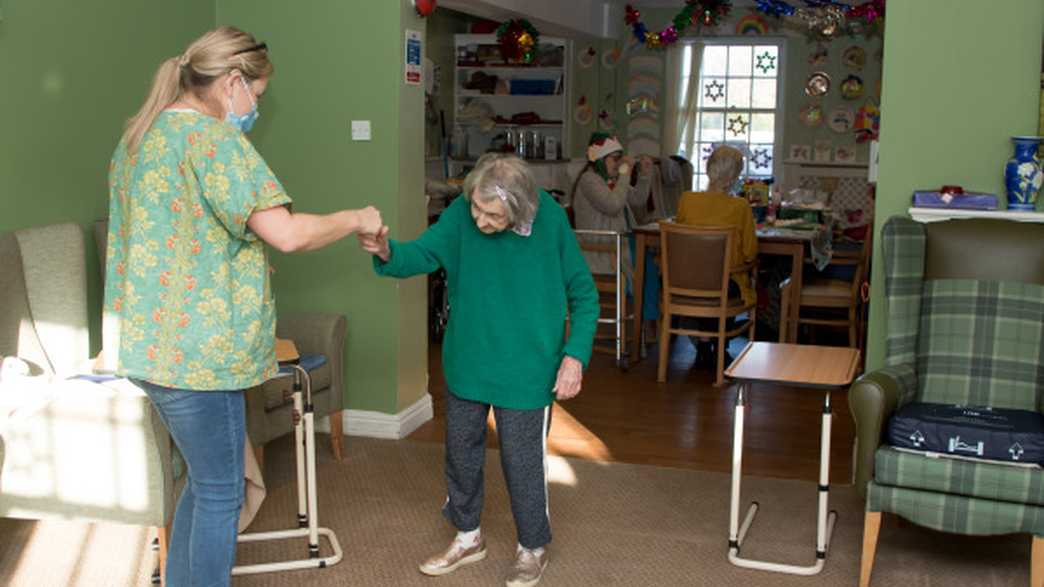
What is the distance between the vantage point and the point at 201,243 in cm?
266

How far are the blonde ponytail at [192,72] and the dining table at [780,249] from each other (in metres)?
4.48

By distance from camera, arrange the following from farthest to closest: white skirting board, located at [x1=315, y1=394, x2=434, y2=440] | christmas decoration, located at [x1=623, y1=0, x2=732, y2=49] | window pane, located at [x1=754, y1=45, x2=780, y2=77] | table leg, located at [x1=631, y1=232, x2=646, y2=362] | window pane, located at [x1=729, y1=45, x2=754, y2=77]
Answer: window pane, located at [x1=729, y1=45, x2=754, y2=77] → window pane, located at [x1=754, y1=45, x2=780, y2=77] → christmas decoration, located at [x1=623, y1=0, x2=732, y2=49] → table leg, located at [x1=631, y1=232, x2=646, y2=362] → white skirting board, located at [x1=315, y1=394, x2=434, y2=440]

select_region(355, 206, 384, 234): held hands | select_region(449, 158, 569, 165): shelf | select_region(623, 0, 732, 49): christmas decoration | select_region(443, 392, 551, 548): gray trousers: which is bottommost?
select_region(443, 392, 551, 548): gray trousers

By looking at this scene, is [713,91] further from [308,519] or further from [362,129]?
[308,519]

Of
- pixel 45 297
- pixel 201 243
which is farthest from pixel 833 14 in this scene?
pixel 201 243

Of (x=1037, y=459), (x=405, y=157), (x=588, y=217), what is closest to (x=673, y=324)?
(x=588, y=217)

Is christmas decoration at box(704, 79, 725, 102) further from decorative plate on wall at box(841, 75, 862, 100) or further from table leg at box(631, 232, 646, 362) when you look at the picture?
table leg at box(631, 232, 646, 362)

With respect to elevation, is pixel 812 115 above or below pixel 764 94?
below

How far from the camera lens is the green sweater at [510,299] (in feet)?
11.1

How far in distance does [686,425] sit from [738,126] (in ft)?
19.9

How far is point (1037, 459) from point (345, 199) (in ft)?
9.42

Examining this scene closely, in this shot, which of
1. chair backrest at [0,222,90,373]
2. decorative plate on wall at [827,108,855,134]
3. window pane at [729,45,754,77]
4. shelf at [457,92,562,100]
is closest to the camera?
chair backrest at [0,222,90,373]

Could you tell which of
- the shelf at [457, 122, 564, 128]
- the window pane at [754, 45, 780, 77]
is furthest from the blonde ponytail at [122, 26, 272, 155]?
the window pane at [754, 45, 780, 77]

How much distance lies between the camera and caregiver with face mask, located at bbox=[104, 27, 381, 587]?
2637mm
